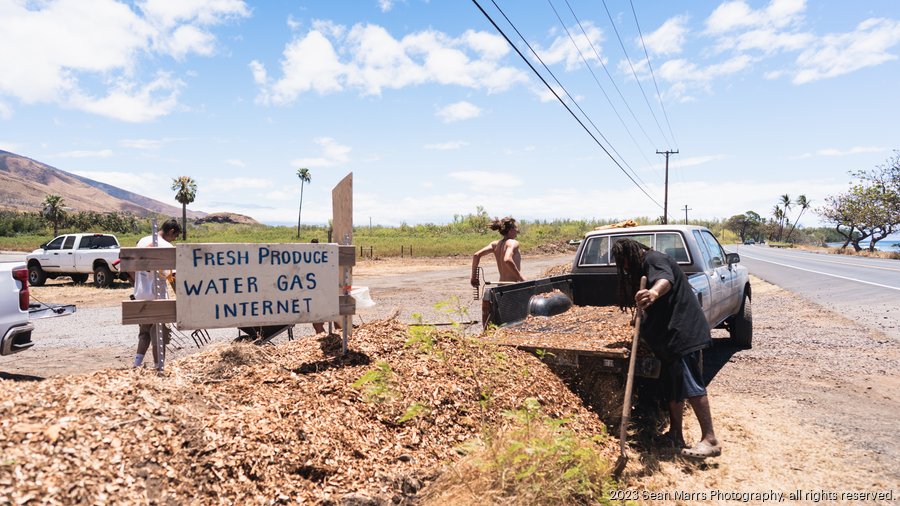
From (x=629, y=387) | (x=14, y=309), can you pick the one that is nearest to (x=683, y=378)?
(x=629, y=387)

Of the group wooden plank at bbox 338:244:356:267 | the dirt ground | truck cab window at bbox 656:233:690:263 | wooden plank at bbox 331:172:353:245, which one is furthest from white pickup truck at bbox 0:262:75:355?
truck cab window at bbox 656:233:690:263

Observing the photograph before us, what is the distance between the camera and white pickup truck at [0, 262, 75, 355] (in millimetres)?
5691

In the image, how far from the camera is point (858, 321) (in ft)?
34.6

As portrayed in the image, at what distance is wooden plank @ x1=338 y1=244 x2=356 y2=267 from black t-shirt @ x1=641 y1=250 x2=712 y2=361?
2541 millimetres

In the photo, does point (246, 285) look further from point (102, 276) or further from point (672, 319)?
point (102, 276)

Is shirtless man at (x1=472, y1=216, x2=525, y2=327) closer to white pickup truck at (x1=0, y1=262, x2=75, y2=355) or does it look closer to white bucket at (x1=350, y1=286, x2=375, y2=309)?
white bucket at (x1=350, y1=286, x2=375, y2=309)

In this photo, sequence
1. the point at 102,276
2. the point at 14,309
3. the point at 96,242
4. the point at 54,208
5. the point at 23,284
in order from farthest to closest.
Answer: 1. the point at 54,208
2. the point at 96,242
3. the point at 102,276
4. the point at 23,284
5. the point at 14,309

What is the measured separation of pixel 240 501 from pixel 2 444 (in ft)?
3.97

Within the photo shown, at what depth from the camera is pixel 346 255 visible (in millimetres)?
4863

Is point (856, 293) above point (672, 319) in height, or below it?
below

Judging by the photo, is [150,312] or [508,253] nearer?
[150,312]

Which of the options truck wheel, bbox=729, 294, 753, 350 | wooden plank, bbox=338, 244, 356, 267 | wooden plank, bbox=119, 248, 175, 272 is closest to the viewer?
wooden plank, bbox=119, 248, 175, 272

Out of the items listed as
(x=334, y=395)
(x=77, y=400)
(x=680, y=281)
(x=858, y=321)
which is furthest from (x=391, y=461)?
(x=858, y=321)

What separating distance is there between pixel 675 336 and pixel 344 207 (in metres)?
3.12
